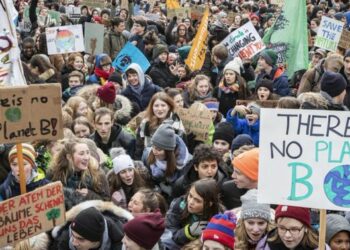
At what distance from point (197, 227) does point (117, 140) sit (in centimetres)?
217

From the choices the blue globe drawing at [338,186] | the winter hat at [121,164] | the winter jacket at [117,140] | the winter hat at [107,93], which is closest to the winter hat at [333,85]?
the winter jacket at [117,140]

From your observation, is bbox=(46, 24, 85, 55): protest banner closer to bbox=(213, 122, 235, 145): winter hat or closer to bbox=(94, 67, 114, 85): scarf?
bbox=(94, 67, 114, 85): scarf

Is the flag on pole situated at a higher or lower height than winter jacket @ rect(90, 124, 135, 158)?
higher

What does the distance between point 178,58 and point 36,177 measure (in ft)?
19.8

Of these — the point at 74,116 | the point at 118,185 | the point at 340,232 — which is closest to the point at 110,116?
the point at 74,116

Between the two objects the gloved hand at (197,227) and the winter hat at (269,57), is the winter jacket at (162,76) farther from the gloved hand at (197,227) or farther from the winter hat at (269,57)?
the gloved hand at (197,227)

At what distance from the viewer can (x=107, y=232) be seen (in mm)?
4605

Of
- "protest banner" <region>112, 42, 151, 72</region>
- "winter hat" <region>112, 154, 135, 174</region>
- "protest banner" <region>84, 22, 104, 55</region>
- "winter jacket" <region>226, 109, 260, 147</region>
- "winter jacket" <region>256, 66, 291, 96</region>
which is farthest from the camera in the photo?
"protest banner" <region>84, 22, 104, 55</region>

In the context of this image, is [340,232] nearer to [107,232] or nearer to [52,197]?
[107,232]

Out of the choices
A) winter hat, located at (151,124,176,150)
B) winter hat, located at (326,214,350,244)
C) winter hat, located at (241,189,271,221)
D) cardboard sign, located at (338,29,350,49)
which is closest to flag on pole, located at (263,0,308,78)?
cardboard sign, located at (338,29,350,49)

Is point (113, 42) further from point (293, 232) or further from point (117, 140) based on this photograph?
point (293, 232)

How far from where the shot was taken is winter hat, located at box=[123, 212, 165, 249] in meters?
4.37

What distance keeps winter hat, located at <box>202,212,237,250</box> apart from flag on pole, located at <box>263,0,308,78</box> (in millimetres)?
6505

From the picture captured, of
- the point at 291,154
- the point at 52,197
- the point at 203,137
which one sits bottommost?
the point at 203,137
